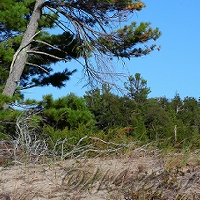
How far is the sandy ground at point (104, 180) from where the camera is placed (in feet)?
13.5

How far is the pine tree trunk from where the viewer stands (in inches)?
461

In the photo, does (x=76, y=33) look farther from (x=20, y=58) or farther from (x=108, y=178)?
(x=108, y=178)

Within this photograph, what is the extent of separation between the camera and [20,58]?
39.6ft

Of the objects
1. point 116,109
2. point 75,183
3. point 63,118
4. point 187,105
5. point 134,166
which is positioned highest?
point 187,105

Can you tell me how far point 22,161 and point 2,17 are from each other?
7641 mm

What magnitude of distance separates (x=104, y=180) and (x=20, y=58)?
8.32 metres

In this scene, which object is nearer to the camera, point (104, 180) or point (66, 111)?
point (104, 180)

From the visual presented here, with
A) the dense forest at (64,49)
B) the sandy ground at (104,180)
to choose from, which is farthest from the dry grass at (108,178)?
the dense forest at (64,49)

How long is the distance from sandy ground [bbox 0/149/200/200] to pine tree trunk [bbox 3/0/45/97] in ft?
22.1

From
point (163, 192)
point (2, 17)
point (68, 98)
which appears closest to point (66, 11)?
point (2, 17)

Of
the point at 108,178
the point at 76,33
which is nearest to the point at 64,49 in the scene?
the point at 76,33

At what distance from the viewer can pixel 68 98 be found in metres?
11.5

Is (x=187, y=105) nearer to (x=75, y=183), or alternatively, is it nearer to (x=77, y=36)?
(x=77, y=36)

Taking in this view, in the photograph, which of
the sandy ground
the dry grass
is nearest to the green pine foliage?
the dry grass
